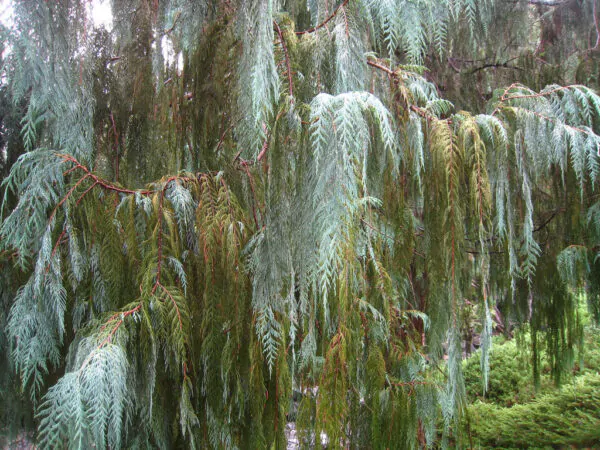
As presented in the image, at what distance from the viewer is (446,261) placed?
117 cm

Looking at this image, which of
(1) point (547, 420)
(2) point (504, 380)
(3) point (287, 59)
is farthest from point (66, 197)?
(2) point (504, 380)

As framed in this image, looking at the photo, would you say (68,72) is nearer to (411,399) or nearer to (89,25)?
(89,25)

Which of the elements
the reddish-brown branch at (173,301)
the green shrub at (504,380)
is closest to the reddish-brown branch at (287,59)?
the reddish-brown branch at (173,301)

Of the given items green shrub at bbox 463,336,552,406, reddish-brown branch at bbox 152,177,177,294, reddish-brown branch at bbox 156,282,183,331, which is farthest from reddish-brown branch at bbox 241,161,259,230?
green shrub at bbox 463,336,552,406

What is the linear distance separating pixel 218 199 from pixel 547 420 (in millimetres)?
5399

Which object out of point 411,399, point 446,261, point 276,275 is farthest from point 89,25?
point 411,399

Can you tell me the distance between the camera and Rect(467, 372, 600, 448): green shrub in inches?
181

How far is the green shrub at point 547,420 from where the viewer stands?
4.61 meters

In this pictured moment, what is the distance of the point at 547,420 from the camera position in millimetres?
5152

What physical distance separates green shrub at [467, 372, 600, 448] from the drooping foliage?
12.6 feet

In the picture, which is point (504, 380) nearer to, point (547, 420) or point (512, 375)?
point (512, 375)

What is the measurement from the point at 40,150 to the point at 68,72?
0.21 m

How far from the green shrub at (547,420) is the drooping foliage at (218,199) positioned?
3827 mm

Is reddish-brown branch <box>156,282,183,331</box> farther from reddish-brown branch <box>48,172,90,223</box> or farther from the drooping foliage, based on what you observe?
reddish-brown branch <box>48,172,90,223</box>
